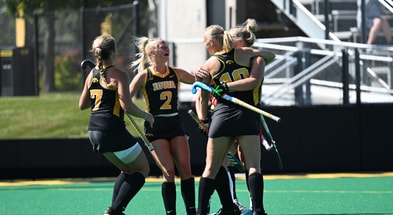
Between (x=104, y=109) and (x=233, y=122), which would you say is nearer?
(x=233, y=122)

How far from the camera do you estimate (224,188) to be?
10570mm

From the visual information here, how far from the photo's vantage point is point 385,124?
15.8 m

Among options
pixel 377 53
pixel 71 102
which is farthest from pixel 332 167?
pixel 71 102

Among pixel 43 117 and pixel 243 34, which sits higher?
pixel 243 34

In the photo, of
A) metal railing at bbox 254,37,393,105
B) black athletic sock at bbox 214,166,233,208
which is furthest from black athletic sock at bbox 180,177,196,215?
metal railing at bbox 254,37,393,105

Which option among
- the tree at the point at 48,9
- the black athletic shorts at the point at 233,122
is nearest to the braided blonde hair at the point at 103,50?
the black athletic shorts at the point at 233,122

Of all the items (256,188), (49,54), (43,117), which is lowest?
(256,188)

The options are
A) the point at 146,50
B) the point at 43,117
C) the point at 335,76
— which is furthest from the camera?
the point at 43,117

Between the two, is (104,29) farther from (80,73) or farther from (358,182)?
(358,182)

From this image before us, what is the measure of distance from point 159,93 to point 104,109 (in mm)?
630

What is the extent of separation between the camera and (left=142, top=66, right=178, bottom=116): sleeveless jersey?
10383mm

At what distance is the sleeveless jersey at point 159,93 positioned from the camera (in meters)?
10.4

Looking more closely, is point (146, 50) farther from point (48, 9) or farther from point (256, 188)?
point (48, 9)

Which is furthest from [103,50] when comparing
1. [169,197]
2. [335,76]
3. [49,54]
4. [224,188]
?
[49,54]
